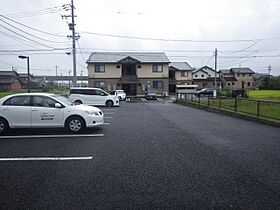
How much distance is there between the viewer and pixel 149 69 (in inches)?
1657

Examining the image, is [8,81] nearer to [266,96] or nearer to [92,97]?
[92,97]

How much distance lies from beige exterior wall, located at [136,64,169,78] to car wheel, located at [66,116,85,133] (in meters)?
34.3

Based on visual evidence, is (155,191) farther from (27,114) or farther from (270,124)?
(270,124)

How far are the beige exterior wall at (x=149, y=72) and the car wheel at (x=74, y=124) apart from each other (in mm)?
34322

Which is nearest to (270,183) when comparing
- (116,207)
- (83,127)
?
(116,207)

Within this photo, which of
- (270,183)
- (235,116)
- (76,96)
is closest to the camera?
(270,183)

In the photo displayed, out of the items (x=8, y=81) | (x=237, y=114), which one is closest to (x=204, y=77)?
(x=8, y=81)

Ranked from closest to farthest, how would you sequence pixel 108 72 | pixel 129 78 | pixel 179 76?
pixel 108 72 < pixel 129 78 < pixel 179 76

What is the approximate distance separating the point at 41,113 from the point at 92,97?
1273cm

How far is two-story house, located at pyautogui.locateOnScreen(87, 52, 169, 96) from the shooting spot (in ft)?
134

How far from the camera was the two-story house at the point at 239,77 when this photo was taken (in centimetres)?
7009

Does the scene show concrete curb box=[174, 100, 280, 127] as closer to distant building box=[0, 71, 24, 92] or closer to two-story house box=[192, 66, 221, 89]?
two-story house box=[192, 66, 221, 89]

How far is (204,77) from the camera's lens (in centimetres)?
6538

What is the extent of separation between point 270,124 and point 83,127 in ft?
24.9
